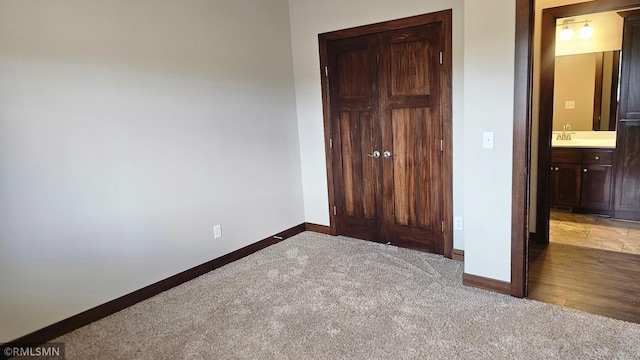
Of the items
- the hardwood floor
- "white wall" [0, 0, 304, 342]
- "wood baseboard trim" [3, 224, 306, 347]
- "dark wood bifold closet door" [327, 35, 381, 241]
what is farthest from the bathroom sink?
"wood baseboard trim" [3, 224, 306, 347]

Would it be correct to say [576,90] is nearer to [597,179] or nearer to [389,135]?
[597,179]

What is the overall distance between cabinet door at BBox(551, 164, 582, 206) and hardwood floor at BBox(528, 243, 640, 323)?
126 centimetres

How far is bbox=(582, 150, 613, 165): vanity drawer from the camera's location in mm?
4363

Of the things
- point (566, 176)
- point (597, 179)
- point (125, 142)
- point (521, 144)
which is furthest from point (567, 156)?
point (125, 142)

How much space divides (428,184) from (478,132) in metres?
0.97

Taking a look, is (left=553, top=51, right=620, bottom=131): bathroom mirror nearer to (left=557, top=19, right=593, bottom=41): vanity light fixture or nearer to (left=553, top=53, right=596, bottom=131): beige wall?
(left=553, top=53, right=596, bottom=131): beige wall

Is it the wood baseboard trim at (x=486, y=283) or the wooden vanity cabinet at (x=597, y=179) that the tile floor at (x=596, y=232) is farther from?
the wood baseboard trim at (x=486, y=283)

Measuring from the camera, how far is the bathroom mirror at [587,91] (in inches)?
179

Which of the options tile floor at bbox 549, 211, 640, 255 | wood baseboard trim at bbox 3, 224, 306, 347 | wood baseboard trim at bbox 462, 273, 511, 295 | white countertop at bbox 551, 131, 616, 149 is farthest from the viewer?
white countertop at bbox 551, 131, 616, 149

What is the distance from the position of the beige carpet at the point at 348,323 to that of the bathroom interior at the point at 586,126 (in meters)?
1.92

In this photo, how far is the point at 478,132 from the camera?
9.07 feet

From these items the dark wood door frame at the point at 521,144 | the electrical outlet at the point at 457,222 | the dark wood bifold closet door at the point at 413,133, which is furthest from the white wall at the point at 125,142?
the dark wood door frame at the point at 521,144

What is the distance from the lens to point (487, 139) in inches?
107

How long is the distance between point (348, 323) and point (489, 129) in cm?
161
